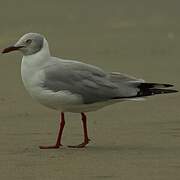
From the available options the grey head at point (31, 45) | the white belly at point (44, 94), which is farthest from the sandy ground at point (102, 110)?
the grey head at point (31, 45)

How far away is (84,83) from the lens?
8852 mm

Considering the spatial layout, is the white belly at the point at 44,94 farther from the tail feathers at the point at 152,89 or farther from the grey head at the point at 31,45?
the tail feathers at the point at 152,89

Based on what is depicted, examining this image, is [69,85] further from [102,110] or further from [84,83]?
[102,110]

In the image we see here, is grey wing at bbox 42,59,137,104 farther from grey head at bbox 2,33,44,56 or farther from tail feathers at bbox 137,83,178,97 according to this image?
Answer: grey head at bbox 2,33,44,56

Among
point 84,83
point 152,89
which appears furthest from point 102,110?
point 152,89

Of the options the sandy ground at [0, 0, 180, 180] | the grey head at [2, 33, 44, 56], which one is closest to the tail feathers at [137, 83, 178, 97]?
the sandy ground at [0, 0, 180, 180]

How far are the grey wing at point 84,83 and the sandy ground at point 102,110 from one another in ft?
1.61

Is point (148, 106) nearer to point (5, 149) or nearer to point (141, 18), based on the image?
point (5, 149)

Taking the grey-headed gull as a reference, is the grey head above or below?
above

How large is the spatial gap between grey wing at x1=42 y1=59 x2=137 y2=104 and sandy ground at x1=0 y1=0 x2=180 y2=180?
0.49 meters

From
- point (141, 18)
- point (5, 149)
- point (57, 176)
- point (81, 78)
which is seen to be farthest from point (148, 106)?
point (141, 18)

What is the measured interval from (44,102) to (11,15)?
12689 millimetres

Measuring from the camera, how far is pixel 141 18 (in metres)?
21.4

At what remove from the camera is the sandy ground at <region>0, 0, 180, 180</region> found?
7.45 m
